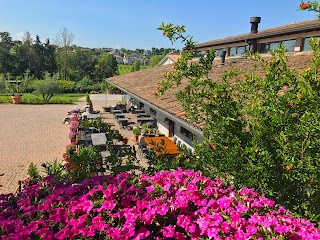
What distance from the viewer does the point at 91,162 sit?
16.1 ft

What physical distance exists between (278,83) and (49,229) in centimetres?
321

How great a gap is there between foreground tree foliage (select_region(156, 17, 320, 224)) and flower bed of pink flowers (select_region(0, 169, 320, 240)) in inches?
14.0

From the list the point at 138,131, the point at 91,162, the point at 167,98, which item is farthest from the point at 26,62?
the point at 91,162

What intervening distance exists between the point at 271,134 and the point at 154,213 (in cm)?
179

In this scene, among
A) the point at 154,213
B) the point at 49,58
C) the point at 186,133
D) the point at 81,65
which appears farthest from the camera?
the point at 49,58

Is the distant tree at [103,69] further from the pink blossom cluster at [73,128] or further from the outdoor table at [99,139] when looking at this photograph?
the outdoor table at [99,139]

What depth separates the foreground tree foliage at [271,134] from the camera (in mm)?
2961

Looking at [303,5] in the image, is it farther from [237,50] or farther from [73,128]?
[237,50]

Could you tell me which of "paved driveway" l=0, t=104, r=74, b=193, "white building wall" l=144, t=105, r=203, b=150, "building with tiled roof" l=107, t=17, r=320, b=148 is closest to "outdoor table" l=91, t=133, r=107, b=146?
"paved driveway" l=0, t=104, r=74, b=193

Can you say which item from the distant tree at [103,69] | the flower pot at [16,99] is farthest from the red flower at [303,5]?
the distant tree at [103,69]

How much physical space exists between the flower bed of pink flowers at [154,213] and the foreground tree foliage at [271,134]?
0.36 metres

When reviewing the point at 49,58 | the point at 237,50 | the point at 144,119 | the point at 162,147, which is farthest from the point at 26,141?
the point at 49,58

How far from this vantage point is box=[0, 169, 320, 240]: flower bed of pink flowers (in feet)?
8.45

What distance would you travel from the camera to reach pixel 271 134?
3391 mm
